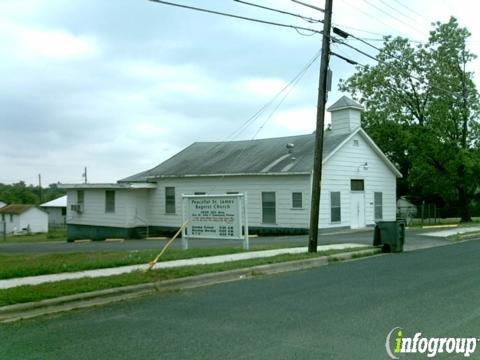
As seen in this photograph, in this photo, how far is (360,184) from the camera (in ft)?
105

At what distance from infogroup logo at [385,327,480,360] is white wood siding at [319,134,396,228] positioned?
22055mm

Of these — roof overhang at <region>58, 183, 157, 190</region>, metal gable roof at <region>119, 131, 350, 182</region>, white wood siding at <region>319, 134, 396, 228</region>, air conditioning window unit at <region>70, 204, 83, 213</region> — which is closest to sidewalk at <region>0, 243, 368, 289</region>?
white wood siding at <region>319, 134, 396, 228</region>

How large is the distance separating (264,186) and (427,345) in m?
24.0

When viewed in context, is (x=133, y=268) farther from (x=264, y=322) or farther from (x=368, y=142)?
(x=368, y=142)

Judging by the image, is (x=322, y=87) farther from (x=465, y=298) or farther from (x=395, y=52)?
(x=395, y=52)

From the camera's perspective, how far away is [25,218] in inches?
2960

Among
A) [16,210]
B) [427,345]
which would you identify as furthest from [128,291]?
[16,210]

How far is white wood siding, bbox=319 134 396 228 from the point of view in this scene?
29.3m

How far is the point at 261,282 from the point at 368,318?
3.88 m

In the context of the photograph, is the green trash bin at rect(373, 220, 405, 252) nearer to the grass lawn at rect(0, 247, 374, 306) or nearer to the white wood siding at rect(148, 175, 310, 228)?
the grass lawn at rect(0, 247, 374, 306)

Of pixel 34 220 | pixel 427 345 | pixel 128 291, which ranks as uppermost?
pixel 128 291

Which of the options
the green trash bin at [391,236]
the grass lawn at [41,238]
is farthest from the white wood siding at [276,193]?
the green trash bin at [391,236]

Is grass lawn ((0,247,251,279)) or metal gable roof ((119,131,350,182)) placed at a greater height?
metal gable roof ((119,131,350,182))

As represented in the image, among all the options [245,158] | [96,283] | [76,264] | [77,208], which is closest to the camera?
[96,283]
